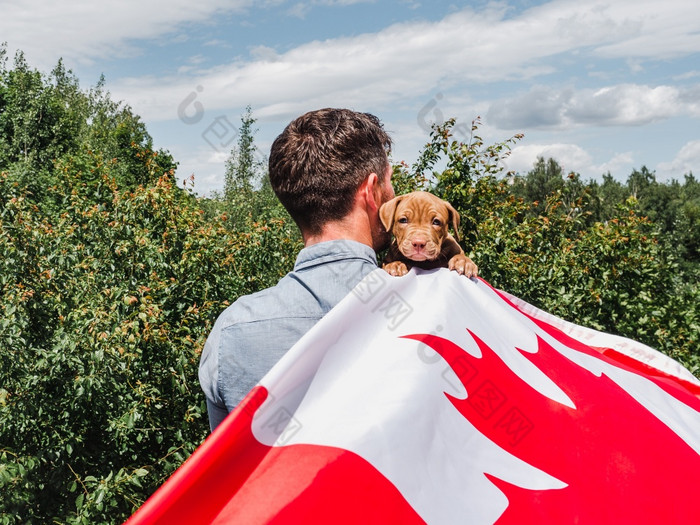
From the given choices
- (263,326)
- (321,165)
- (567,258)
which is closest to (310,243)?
(321,165)

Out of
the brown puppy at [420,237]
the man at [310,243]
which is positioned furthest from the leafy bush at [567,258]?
the man at [310,243]

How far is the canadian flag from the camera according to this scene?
2.02 m

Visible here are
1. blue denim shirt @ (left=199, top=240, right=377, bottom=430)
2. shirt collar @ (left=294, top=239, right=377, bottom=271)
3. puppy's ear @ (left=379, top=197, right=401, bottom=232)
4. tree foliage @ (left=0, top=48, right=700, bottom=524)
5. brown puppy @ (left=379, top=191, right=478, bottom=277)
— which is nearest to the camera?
blue denim shirt @ (left=199, top=240, right=377, bottom=430)

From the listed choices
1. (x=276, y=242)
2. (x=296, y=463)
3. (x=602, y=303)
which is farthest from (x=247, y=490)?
(x=602, y=303)

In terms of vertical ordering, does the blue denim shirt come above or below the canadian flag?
above

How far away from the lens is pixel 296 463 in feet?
6.74

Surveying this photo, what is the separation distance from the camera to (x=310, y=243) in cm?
255

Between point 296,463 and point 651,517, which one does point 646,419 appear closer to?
point 651,517

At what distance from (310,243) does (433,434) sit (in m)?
0.88

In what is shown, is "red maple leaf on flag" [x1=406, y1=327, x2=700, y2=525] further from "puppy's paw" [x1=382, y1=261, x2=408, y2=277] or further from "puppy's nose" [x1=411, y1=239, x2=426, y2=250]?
"puppy's nose" [x1=411, y1=239, x2=426, y2=250]

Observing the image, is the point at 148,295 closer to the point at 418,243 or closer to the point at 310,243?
the point at 418,243

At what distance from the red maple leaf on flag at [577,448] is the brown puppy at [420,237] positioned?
3.01ft

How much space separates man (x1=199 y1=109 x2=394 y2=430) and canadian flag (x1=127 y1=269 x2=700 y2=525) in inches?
4.3

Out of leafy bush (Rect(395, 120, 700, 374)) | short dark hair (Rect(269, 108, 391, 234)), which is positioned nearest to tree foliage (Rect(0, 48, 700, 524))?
leafy bush (Rect(395, 120, 700, 374))
